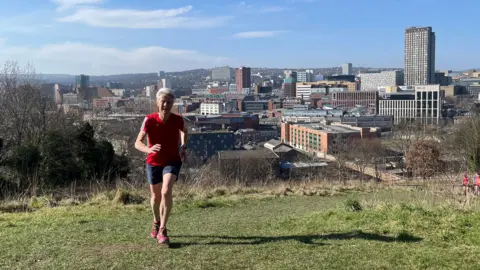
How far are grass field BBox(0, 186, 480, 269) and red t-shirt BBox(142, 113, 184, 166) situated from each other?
67 cm

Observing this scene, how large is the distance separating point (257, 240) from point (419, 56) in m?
138

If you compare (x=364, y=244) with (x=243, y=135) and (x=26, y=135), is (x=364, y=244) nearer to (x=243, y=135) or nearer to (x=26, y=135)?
(x=26, y=135)

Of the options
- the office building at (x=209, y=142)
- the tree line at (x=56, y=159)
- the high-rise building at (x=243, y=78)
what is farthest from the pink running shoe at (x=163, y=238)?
the high-rise building at (x=243, y=78)

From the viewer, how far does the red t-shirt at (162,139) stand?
4.04m

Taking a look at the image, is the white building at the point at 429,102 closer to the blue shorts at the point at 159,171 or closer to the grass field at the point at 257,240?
the grass field at the point at 257,240

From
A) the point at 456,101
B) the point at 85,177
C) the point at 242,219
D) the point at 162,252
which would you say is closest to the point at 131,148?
the point at 85,177

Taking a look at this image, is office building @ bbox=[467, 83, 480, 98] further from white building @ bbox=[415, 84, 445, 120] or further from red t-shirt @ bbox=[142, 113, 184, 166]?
red t-shirt @ bbox=[142, 113, 184, 166]

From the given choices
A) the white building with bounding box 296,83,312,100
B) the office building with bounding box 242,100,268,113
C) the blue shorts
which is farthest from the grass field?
the white building with bounding box 296,83,312,100

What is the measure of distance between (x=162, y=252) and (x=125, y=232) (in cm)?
103

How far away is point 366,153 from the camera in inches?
1032

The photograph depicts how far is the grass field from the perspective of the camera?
132 inches

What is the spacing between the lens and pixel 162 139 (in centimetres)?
407

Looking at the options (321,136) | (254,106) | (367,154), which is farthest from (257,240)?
(254,106)

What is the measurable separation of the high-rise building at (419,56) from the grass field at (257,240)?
133m
